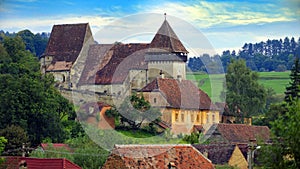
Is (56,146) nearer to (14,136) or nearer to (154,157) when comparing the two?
(14,136)

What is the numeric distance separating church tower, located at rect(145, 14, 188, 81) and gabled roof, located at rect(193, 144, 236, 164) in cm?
2030

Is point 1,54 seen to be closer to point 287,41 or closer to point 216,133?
point 216,133

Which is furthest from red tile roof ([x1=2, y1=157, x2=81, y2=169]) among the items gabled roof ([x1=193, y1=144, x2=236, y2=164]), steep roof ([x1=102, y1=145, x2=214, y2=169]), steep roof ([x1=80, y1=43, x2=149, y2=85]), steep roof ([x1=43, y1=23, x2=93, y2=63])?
steep roof ([x1=43, y1=23, x2=93, y2=63])

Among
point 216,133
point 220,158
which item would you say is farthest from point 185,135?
point 220,158

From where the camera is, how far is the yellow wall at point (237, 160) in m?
50.8

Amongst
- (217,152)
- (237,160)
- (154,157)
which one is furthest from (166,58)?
(154,157)

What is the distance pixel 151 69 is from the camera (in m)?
76.3

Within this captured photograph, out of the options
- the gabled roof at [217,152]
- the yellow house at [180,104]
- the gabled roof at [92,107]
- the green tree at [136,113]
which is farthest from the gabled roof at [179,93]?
the gabled roof at [217,152]

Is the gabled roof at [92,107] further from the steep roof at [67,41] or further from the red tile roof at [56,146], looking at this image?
the steep roof at [67,41]

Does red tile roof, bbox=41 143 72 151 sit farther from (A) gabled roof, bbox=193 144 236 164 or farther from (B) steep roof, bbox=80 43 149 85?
(B) steep roof, bbox=80 43 149 85

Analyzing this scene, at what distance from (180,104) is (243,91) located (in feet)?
57.2

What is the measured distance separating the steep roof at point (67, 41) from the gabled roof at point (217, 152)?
106 ft

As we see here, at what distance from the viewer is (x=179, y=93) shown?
71.4 meters

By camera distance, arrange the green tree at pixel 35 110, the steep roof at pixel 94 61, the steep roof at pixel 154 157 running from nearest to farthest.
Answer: the steep roof at pixel 154 157
the green tree at pixel 35 110
the steep roof at pixel 94 61
